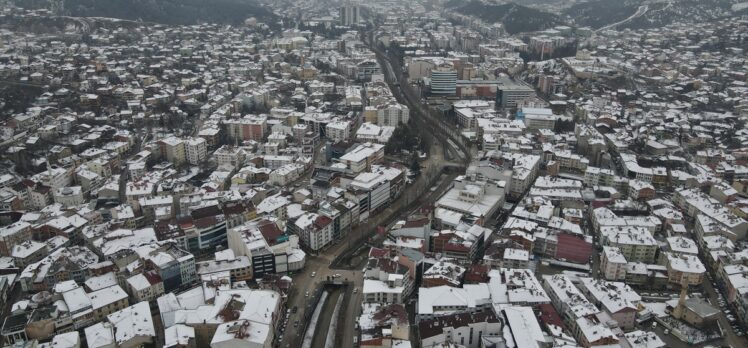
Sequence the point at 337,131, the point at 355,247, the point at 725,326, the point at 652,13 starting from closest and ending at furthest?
1. the point at 725,326
2. the point at 355,247
3. the point at 337,131
4. the point at 652,13

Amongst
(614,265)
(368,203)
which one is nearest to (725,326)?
(614,265)

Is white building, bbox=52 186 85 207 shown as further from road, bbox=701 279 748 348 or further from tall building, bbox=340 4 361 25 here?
tall building, bbox=340 4 361 25

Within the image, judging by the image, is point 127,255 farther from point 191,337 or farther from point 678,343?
point 678,343

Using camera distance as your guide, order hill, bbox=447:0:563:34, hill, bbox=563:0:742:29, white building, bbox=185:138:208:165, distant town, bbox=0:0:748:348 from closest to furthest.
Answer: distant town, bbox=0:0:748:348
white building, bbox=185:138:208:165
hill, bbox=563:0:742:29
hill, bbox=447:0:563:34

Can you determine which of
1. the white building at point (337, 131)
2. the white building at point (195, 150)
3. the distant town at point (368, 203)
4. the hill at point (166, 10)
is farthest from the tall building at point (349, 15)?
the white building at point (195, 150)

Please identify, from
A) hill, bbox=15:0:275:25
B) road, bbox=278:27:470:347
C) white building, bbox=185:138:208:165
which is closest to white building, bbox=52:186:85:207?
white building, bbox=185:138:208:165

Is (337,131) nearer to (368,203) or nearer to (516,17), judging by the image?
(368,203)

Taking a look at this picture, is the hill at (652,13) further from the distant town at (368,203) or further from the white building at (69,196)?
the white building at (69,196)
